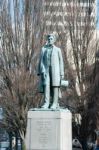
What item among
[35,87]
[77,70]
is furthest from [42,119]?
[77,70]

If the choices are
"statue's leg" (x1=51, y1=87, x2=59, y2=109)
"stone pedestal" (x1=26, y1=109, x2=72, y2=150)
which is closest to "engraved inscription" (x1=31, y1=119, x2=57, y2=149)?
"stone pedestal" (x1=26, y1=109, x2=72, y2=150)

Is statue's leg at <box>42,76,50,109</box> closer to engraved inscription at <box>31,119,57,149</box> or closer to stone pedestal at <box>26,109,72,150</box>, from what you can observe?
stone pedestal at <box>26,109,72,150</box>

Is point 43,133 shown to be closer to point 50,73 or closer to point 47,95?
point 47,95

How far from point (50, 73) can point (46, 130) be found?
2038mm

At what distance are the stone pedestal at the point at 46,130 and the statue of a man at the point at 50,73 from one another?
1.21ft

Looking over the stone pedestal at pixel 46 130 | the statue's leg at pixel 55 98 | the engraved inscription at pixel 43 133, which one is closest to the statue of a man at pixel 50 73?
the statue's leg at pixel 55 98

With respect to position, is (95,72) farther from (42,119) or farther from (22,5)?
(42,119)

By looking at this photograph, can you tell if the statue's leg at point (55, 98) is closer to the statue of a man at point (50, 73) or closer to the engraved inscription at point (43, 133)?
the statue of a man at point (50, 73)

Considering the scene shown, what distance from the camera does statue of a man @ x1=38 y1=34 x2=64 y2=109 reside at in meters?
21.3

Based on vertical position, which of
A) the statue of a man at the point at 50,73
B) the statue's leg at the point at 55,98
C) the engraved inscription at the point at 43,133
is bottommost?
the engraved inscription at the point at 43,133

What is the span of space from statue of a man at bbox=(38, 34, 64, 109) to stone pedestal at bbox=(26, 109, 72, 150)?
1.21 feet

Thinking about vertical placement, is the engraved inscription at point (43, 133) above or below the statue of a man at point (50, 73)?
below

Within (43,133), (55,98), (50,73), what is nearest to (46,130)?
(43,133)

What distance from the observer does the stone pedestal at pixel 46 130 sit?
20953 mm
